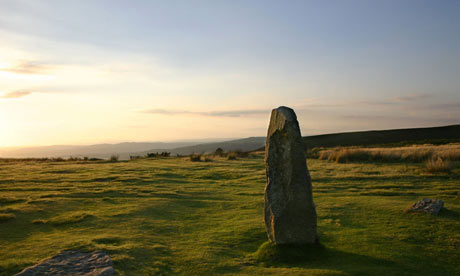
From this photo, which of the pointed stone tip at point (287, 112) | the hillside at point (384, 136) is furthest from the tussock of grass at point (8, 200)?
the hillside at point (384, 136)

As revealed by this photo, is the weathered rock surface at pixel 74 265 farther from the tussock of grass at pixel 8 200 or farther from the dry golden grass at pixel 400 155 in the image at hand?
the dry golden grass at pixel 400 155

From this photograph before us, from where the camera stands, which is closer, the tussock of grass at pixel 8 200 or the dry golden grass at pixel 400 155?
the tussock of grass at pixel 8 200

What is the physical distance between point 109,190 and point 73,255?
1041cm

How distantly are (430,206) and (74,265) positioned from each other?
11.1 meters

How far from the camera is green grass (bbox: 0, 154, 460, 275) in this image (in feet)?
26.7

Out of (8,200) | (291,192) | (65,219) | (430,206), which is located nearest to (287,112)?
(291,192)

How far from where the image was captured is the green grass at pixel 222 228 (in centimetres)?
813

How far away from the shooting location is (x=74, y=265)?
777cm

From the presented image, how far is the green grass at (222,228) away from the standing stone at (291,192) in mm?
392

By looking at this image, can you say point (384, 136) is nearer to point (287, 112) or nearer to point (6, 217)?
point (287, 112)

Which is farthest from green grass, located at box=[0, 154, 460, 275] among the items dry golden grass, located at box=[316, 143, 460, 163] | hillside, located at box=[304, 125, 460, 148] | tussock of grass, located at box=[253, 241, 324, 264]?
hillside, located at box=[304, 125, 460, 148]

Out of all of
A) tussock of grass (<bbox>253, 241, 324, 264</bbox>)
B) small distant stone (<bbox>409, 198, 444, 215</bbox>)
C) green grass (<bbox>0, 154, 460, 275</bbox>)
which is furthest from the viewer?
small distant stone (<bbox>409, 198, 444, 215</bbox>)

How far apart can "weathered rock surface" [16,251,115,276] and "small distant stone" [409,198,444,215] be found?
10147 mm

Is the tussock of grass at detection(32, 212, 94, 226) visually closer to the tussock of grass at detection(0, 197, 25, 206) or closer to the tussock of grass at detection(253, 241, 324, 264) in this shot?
the tussock of grass at detection(0, 197, 25, 206)
